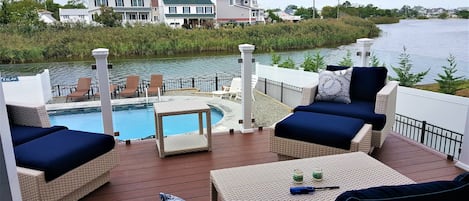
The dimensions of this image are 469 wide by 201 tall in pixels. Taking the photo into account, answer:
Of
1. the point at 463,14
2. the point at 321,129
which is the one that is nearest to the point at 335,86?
the point at 321,129

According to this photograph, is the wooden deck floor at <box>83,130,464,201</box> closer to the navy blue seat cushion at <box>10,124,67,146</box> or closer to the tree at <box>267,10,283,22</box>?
the navy blue seat cushion at <box>10,124,67,146</box>

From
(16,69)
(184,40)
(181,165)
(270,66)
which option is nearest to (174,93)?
(184,40)

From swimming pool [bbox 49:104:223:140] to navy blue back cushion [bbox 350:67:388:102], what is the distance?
2.66 metres

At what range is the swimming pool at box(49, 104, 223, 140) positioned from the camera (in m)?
5.63

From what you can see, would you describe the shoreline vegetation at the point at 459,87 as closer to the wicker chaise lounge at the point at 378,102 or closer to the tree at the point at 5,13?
the wicker chaise lounge at the point at 378,102

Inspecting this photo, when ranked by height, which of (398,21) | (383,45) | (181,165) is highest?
(398,21)

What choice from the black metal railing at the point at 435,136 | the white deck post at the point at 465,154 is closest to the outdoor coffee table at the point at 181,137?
the white deck post at the point at 465,154

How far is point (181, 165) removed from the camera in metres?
3.11

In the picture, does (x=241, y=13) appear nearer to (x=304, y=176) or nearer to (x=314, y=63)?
(x=314, y=63)

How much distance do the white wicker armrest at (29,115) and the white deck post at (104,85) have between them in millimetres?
625

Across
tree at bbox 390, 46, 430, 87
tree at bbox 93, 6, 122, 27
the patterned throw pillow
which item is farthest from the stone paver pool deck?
tree at bbox 390, 46, 430, 87

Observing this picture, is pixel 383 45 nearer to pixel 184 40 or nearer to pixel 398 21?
pixel 398 21

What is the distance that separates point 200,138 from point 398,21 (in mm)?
4450

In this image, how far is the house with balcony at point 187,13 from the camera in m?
8.00
